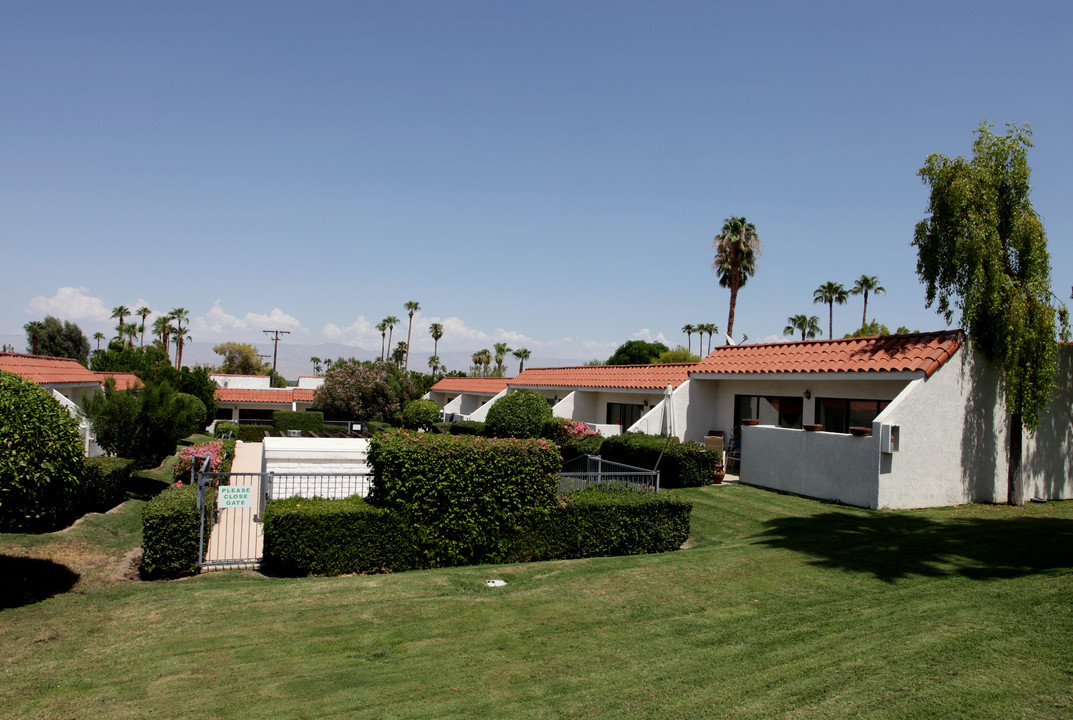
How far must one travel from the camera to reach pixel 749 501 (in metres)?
15.8

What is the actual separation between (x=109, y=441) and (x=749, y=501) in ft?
60.1

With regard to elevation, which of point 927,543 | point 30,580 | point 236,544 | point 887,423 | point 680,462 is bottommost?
point 236,544

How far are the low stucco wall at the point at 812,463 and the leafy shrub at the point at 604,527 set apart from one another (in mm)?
4415

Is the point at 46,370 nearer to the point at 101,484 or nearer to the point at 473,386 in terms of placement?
the point at 101,484

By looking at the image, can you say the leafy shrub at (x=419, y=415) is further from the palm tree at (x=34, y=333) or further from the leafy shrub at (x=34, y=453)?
the palm tree at (x=34, y=333)

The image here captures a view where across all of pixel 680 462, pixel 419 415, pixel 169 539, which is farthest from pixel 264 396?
pixel 169 539

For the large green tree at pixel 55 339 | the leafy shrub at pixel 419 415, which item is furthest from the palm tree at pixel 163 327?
the leafy shrub at pixel 419 415

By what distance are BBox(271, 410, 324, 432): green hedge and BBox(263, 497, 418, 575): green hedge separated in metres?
36.9

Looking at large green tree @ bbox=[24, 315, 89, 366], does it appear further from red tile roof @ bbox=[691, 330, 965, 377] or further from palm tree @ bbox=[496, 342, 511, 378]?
red tile roof @ bbox=[691, 330, 965, 377]

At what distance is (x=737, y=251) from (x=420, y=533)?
32.3 meters

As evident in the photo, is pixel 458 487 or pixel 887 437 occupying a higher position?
pixel 887 437

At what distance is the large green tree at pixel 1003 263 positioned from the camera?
14.7 m

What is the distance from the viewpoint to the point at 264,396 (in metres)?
61.3

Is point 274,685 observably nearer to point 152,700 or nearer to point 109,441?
point 152,700
